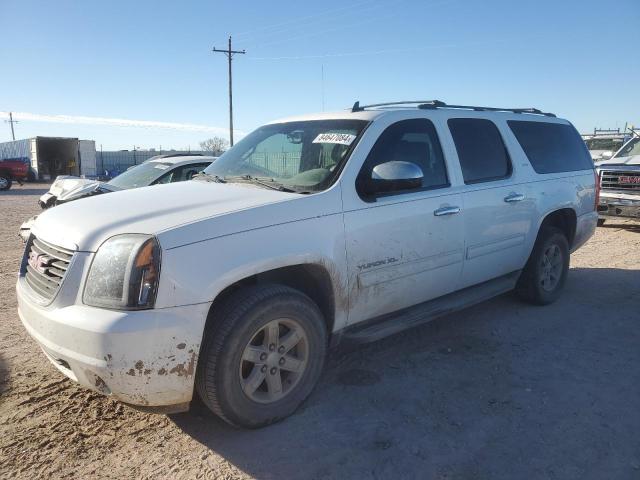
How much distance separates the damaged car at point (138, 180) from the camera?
288 inches

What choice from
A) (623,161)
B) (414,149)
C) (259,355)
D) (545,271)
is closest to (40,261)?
(259,355)

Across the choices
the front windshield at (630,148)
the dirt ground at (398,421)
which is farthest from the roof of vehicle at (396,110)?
the front windshield at (630,148)

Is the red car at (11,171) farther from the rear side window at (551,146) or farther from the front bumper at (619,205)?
the rear side window at (551,146)

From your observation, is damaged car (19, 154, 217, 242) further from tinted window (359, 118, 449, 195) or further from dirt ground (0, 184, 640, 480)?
tinted window (359, 118, 449, 195)

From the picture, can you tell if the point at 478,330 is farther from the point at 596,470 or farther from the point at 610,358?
the point at 596,470

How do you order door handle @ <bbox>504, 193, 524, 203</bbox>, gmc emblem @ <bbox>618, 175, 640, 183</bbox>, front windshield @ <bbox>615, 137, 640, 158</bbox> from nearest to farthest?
door handle @ <bbox>504, 193, 524, 203</bbox>
gmc emblem @ <bbox>618, 175, 640, 183</bbox>
front windshield @ <bbox>615, 137, 640, 158</bbox>

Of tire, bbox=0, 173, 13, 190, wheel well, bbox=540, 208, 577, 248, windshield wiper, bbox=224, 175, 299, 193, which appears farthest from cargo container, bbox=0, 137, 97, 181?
wheel well, bbox=540, 208, 577, 248

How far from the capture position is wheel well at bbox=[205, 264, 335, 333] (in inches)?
123

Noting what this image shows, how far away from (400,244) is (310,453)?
152cm

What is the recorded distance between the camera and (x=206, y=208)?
9.67 feet

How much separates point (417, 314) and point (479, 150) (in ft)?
5.32

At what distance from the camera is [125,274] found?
8.25 ft

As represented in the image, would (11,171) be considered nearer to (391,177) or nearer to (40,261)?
(40,261)

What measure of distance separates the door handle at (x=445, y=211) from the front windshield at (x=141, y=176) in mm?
5164
